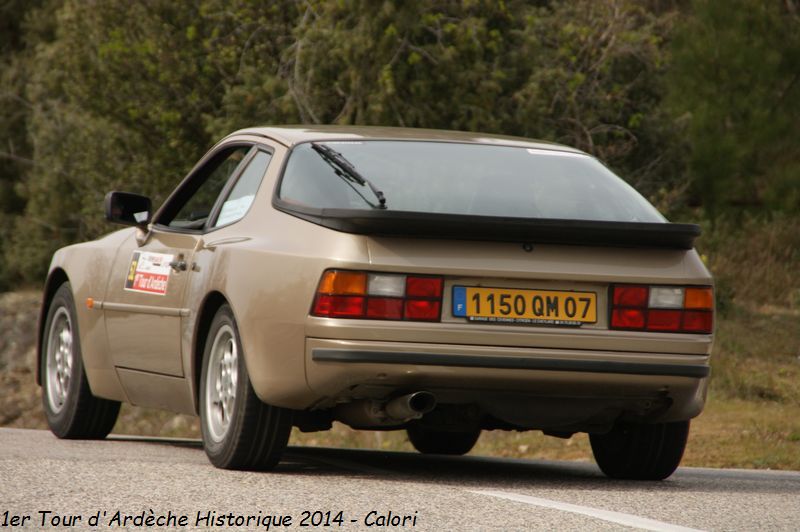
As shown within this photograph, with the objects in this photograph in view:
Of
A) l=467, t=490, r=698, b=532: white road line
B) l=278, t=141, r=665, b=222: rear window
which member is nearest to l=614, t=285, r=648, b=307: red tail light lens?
l=278, t=141, r=665, b=222: rear window

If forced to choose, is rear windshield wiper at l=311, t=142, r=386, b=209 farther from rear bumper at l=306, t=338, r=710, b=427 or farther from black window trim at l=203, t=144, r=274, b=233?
rear bumper at l=306, t=338, r=710, b=427

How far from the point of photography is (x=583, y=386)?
664 centimetres

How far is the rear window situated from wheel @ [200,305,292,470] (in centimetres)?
69

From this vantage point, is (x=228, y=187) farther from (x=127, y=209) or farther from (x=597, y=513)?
(x=597, y=513)

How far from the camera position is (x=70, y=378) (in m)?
9.08

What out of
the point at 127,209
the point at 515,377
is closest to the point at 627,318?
the point at 515,377

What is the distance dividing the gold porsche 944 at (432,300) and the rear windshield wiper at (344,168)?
10 mm

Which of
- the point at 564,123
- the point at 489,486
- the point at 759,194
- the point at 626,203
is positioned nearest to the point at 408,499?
the point at 489,486

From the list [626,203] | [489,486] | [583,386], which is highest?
[626,203]

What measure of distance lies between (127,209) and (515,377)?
2783 mm

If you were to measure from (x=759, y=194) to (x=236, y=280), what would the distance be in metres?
21.9

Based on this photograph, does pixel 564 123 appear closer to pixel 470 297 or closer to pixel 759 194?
pixel 759 194

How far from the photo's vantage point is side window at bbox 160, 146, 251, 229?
7918 millimetres

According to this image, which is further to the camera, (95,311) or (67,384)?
(67,384)
